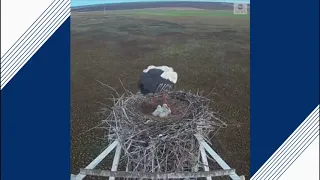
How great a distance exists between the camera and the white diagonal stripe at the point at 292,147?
2.48m

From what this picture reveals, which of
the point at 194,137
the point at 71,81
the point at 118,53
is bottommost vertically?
the point at 194,137

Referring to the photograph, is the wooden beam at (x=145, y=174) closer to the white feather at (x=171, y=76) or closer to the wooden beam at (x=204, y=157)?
the wooden beam at (x=204, y=157)

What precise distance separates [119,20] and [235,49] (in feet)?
2.57

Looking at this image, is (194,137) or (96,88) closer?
(194,137)

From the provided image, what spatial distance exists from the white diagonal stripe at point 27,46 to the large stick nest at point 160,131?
628mm

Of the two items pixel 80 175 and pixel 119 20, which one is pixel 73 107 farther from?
pixel 119 20

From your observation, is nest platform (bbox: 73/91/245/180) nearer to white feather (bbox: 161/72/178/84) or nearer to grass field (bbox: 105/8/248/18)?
white feather (bbox: 161/72/178/84)

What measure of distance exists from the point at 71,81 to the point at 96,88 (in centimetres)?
20

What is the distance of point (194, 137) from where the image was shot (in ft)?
8.27

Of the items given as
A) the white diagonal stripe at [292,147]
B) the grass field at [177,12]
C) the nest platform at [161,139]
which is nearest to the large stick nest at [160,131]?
the nest platform at [161,139]

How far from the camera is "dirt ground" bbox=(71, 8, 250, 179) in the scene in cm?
261

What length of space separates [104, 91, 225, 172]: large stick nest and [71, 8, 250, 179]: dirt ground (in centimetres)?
11

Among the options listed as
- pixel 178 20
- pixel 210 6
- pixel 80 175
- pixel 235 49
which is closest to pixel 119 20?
pixel 178 20

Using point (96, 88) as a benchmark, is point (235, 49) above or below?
above
